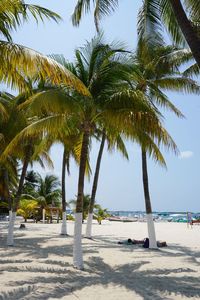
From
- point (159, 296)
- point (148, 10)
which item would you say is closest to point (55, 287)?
point (159, 296)

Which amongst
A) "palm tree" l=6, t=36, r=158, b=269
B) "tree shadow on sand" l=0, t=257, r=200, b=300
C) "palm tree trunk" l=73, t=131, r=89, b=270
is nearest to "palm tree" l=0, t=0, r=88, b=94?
"palm tree" l=6, t=36, r=158, b=269

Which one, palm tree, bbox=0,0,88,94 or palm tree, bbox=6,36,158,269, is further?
palm tree, bbox=6,36,158,269

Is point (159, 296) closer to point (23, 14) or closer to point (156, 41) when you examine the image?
point (156, 41)

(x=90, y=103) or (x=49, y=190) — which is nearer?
(x=90, y=103)

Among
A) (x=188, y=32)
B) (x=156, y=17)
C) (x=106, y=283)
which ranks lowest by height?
(x=106, y=283)

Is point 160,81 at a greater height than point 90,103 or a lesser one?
greater

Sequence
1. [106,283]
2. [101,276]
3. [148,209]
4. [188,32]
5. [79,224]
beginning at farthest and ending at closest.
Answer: [148,209], [79,224], [101,276], [106,283], [188,32]

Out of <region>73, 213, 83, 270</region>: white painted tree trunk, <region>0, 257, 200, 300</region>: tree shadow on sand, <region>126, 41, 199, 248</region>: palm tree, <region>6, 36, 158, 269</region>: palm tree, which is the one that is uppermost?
<region>126, 41, 199, 248</region>: palm tree

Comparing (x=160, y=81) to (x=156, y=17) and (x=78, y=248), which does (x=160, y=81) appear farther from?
(x=78, y=248)

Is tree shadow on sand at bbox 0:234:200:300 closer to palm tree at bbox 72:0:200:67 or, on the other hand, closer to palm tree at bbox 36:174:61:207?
palm tree at bbox 72:0:200:67

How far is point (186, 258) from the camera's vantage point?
39.4 feet

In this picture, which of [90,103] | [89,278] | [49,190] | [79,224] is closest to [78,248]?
[79,224]

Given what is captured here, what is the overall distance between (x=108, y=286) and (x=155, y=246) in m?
7.15

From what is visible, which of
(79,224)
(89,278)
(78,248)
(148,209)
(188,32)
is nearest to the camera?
(188,32)
